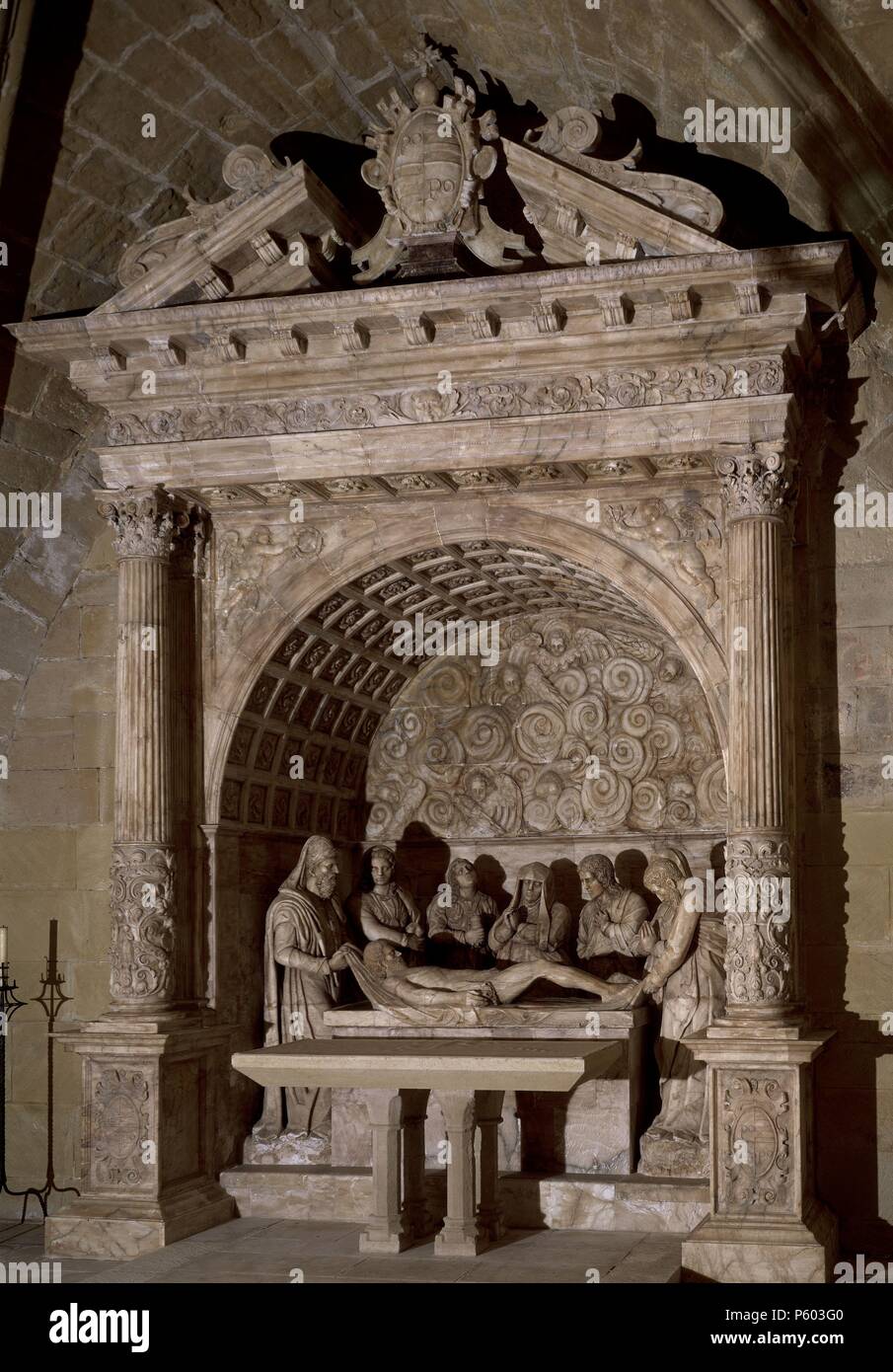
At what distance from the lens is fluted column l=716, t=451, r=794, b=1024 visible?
10.5 metres

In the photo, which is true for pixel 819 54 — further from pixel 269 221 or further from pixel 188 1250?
pixel 188 1250

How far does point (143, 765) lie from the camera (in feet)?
38.3

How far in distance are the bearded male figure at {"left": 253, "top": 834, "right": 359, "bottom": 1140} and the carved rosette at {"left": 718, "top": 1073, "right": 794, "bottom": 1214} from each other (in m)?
3.02

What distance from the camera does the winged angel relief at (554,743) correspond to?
12969mm

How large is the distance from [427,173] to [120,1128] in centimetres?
636

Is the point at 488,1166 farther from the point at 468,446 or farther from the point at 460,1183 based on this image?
the point at 468,446

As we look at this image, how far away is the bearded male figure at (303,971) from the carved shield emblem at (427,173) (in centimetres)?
426

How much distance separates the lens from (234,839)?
12.3 m

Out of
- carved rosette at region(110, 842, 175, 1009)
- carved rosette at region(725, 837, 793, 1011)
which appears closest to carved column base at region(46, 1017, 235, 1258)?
carved rosette at region(110, 842, 175, 1009)

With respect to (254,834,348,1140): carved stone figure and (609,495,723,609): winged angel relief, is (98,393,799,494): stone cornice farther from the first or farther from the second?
(254,834,348,1140): carved stone figure

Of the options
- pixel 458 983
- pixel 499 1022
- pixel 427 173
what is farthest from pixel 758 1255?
pixel 427 173

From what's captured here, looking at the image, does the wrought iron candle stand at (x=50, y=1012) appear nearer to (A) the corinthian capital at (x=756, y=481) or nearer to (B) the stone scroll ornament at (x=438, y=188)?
(B) the stone scroll ornament at (x=438, y=188)

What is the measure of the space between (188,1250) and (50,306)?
6600 millimetres

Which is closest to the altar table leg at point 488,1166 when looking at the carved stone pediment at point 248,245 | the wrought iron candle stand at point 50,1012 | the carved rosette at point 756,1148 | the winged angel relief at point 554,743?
the carved rosette at point 756,1148
